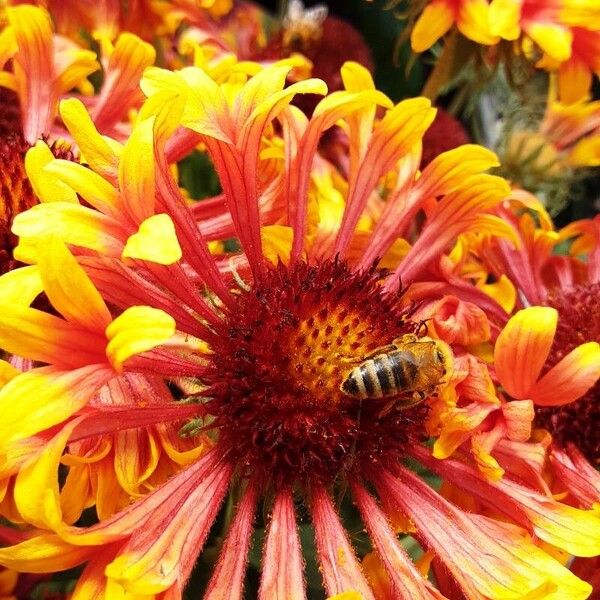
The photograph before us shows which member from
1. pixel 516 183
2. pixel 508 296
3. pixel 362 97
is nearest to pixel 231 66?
pixel 362 97

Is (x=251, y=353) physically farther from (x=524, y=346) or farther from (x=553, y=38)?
(x=553, y=38)

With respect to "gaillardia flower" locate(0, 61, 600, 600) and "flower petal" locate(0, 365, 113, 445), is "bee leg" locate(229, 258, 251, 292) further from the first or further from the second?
"flower petal" locate(0, 365, 113, 445)

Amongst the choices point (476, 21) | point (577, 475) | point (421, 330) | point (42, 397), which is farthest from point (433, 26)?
point (42, 397)

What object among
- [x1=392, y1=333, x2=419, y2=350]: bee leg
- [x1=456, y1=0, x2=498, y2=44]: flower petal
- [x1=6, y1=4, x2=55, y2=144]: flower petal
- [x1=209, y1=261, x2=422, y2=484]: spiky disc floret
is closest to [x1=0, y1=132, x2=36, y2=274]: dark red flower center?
[x1=6, y1=4, x2=55, y2=144]: flower petal

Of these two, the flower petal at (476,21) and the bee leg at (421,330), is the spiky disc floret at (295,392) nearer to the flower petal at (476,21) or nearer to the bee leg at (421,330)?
the bee leg at (421,330)

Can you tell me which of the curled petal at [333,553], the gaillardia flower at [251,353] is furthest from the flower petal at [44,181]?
the curled petal at [333,553]

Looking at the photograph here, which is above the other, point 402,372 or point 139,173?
point 139,173

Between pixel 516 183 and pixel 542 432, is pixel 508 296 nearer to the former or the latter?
pixel 542 432
